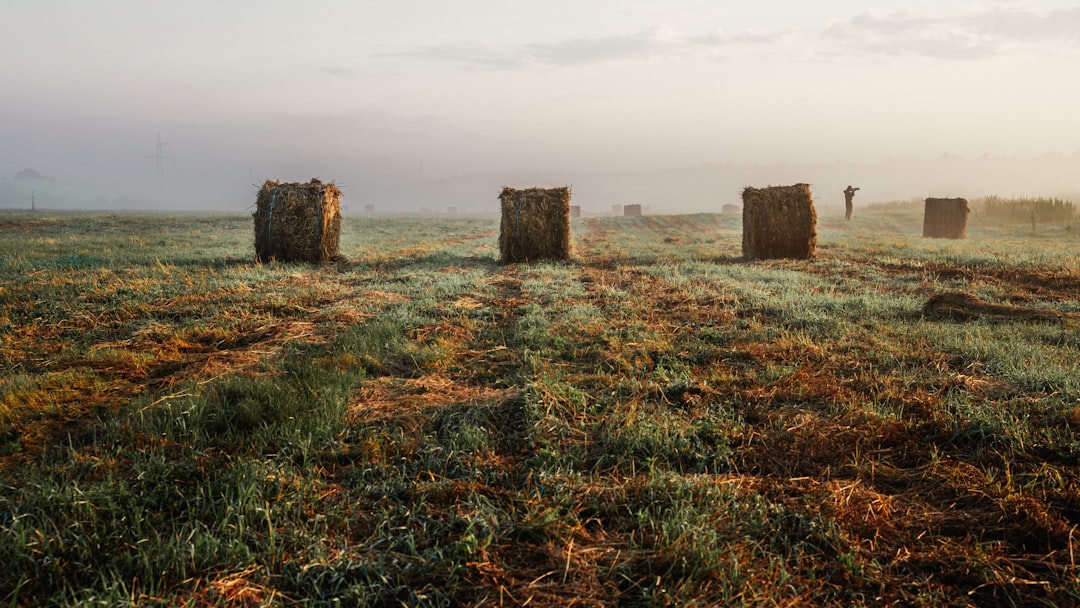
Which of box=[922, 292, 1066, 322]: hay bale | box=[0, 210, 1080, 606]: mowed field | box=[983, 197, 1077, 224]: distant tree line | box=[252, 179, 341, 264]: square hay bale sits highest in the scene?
box=[983, 197, 1077, 224]: distant tree line

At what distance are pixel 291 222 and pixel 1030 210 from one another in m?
38.9

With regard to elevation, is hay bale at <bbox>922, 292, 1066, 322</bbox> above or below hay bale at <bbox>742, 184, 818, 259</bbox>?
below

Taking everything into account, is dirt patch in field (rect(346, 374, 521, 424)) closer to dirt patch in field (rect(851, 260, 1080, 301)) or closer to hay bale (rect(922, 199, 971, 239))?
dirt patch in field (rect(851, 260, 1080, 301))

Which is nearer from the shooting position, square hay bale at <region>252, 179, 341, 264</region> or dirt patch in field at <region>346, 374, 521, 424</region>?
dirt patch in field at <region>346, 374, 521, 424</region>

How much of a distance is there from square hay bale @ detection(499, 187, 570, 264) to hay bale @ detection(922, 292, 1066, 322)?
900 centimetres

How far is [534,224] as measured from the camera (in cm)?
1530

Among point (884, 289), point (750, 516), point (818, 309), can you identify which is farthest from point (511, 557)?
point (884, 289)

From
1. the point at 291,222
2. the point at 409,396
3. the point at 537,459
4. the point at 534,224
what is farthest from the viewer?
the point at 534,224

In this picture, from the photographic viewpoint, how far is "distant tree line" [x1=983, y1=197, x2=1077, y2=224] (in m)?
31.3

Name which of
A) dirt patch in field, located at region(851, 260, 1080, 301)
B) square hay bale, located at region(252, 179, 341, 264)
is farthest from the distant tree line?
square hay bale, located at region(252, 179, 341, 264)

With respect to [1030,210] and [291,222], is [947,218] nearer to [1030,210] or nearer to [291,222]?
[1030,210]

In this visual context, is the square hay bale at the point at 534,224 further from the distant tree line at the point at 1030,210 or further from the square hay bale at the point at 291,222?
the distant tree line at the point at 1030,210

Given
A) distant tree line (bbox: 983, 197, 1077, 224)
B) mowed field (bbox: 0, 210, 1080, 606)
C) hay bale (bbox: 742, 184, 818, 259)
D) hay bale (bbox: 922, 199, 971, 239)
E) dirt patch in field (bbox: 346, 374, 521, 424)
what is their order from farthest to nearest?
distant tree line (bbox: 983, 197, 1077, 224) < hay bale (bbox: 922, 199, 971, 239) < hay bale (bbox: 742, 184, 818, 259) < dirt patch in field (bbox: 346, 374, 521, 424) < mowed field (bbox: 0, 210, 1080, 606)

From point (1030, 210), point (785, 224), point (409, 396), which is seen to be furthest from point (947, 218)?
point (409, 396)
